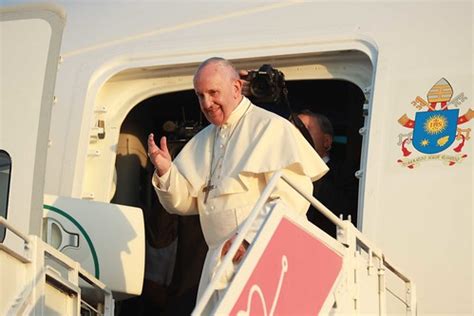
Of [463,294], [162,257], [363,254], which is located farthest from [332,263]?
[162,257]

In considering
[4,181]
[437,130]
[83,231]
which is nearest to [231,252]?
[4,181]

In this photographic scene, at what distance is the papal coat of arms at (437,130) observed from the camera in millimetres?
4934

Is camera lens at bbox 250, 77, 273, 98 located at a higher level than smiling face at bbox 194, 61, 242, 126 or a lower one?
higher

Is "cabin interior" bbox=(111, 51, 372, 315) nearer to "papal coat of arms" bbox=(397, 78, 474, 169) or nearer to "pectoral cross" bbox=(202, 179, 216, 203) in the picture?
"papal coat of arms" bbox=(397, 78, 474, 169)

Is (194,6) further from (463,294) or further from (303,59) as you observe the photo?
(463,294)

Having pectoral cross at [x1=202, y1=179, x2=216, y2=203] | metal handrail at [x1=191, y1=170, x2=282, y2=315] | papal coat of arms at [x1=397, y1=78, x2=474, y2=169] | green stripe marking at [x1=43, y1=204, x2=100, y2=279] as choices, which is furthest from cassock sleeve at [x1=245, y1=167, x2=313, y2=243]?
green stripe marking at [x1=43, y1=204, x2=100, y2=279]

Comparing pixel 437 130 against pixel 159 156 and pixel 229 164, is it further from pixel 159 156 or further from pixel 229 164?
pixel 159 156

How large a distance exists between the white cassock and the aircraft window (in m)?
0.68

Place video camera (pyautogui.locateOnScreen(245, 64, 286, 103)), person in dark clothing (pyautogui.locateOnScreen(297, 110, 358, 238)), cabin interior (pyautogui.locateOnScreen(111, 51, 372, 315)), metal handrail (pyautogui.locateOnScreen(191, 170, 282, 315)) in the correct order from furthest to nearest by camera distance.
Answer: cabin interior (pyautogui.locateOnScreen(111, 51, 372, 315)), person in dark clothing (pyautogui.locateOnScreen(297, 110, 358, 238)), video camera (pyautogui.locateOnScreen(245, 64, 286, 103)), metal handrail (pyautogui.locateOnScreen(191, 170, 282, 315))

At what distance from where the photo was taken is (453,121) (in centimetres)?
499

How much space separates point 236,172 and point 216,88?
37 centimetres

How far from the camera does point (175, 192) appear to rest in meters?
4.39

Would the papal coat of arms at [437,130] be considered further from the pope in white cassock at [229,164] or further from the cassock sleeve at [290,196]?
the cassock sleeve at [290,196]

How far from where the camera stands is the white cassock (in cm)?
423
